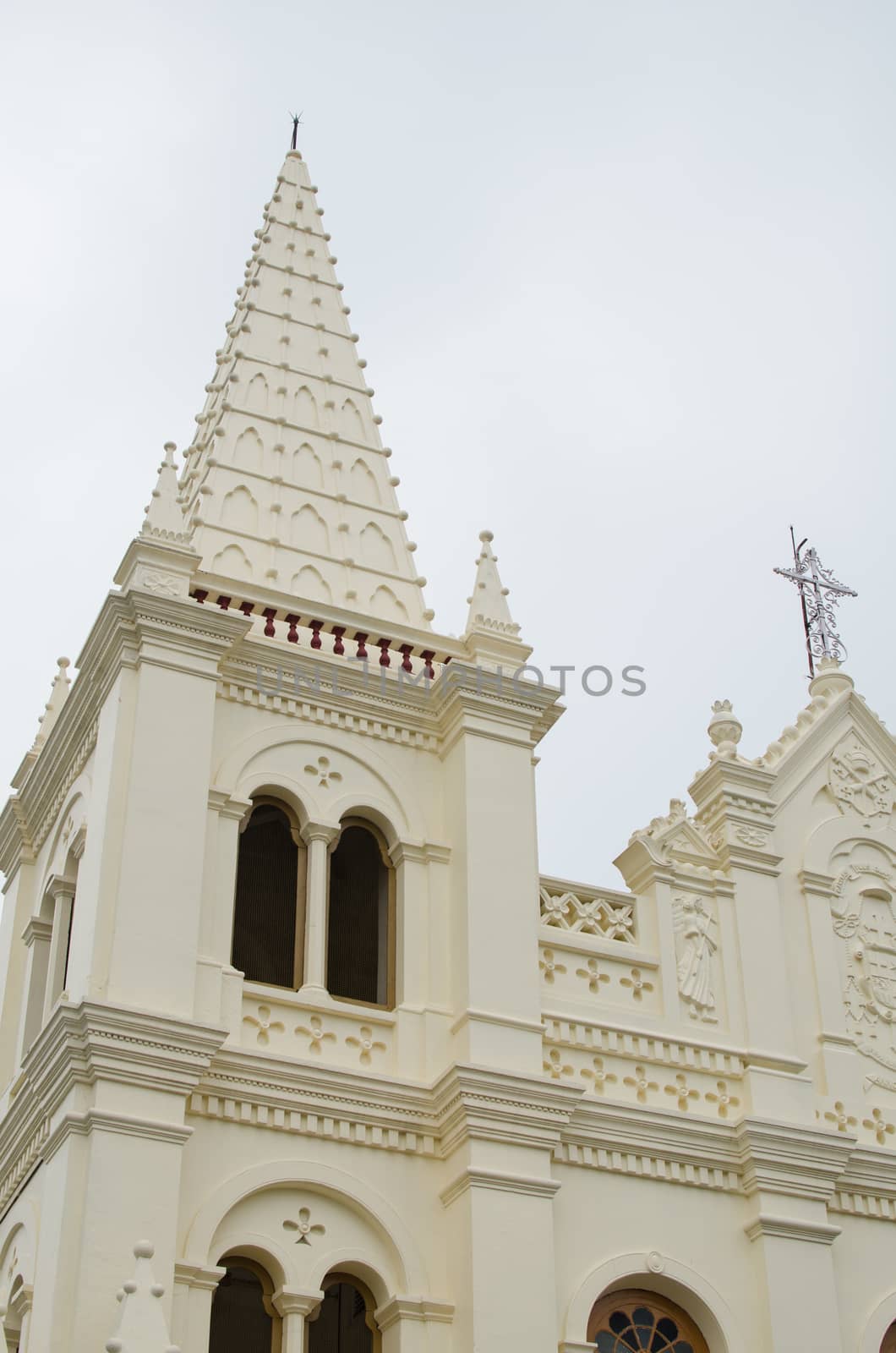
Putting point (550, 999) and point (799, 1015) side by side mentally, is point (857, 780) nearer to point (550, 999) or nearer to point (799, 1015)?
point (799, 1015)

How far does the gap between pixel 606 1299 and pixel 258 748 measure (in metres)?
6.19

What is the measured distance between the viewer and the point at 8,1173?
17.2 metres

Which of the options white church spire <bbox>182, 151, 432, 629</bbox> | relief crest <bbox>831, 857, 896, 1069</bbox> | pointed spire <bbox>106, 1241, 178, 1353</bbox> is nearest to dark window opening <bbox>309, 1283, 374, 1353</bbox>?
pointed spire <bbox>106, 1241, 178, 1353</bbox>

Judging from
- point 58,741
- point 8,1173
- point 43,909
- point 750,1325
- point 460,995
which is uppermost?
point 58,741

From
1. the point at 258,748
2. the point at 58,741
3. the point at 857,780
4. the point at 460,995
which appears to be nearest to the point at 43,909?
the point at 58,741

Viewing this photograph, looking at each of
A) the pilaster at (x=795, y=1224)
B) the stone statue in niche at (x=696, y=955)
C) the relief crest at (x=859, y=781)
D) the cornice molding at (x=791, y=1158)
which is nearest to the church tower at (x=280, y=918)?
the stone statue in niche at (x=696, y=955)

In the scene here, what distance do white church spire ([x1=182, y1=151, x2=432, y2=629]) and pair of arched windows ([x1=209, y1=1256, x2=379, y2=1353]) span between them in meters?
7.05

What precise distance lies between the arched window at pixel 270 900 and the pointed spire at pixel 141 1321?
4270 millimetres

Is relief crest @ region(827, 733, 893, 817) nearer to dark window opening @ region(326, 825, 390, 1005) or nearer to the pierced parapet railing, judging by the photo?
the pierced parapet railing

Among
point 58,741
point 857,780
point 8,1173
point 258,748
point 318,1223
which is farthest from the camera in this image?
point 857,780

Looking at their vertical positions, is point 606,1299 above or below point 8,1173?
below

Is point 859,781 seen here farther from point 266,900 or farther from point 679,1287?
point 266,900

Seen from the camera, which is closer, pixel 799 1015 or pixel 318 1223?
pixel 318 1223

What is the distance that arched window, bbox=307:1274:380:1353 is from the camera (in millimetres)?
16672
